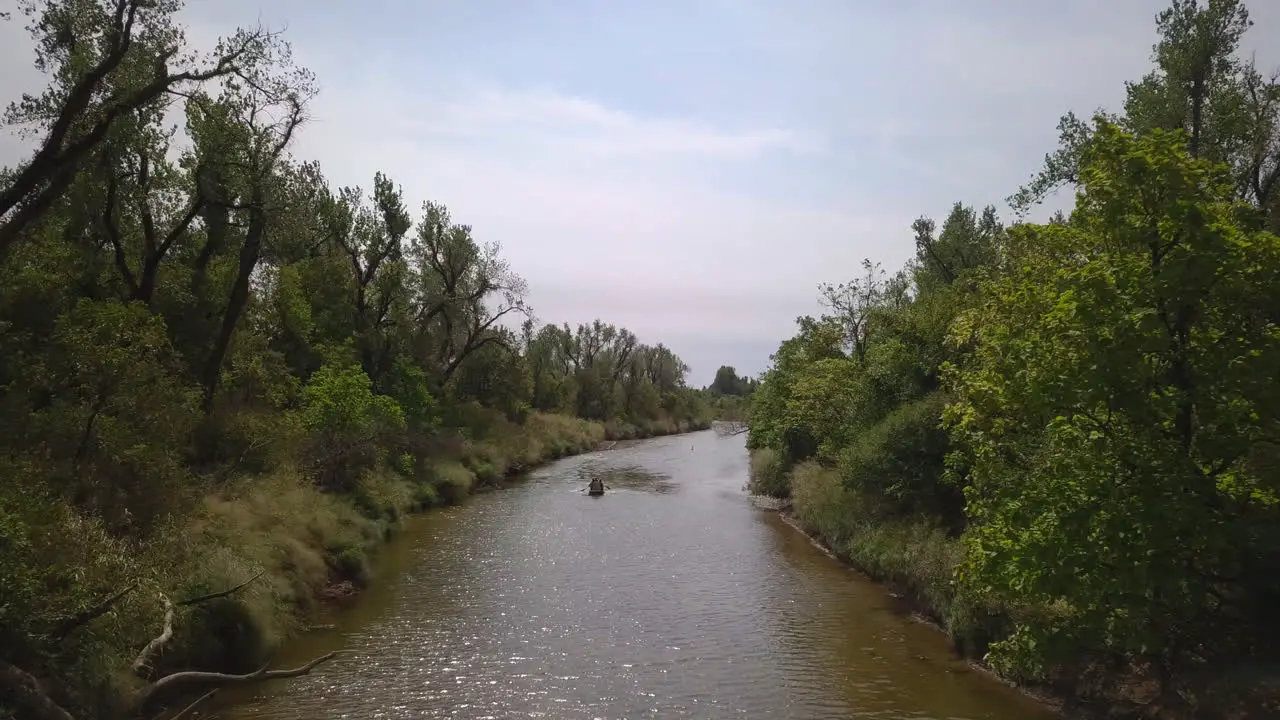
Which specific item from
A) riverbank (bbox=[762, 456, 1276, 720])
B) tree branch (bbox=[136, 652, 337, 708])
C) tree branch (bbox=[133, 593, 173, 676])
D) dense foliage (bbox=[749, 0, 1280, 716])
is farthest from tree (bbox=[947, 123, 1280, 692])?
tree branch (bbox=[133, 593, 173, 676])

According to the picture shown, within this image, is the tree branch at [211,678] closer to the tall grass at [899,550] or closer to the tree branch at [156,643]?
the tree branch at [156,643]

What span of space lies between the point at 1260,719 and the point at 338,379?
2641cm

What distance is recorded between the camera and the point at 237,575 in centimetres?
1448

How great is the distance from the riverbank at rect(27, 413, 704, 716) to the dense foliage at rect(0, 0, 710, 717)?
0.17ft

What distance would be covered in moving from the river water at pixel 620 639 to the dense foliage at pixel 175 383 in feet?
6.45

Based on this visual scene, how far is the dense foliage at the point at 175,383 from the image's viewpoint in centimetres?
1034

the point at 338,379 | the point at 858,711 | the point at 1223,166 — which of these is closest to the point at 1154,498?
the point at 1223,166

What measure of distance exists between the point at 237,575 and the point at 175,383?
4.67m

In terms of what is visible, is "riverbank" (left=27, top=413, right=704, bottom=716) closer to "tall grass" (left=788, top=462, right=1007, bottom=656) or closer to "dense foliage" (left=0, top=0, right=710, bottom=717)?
"dense foliage" (left=0, top=0, right=710, bottom=717)

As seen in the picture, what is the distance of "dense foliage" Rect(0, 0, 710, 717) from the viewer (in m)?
10.3

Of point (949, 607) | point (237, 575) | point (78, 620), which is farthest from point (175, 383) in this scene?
point (949, 607)

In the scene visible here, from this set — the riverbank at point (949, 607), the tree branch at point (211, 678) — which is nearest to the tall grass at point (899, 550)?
the riverbank at point (949, 607)

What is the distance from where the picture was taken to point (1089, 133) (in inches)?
869

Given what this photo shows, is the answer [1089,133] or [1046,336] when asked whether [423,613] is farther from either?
[1089,133]
